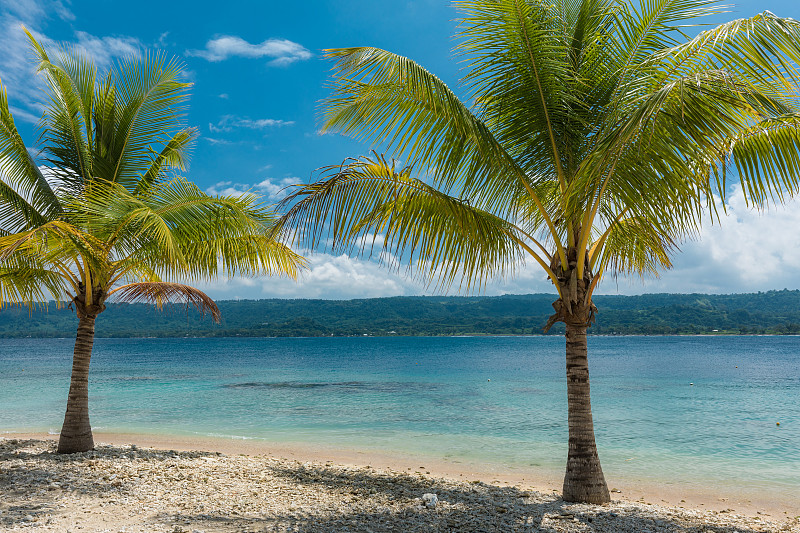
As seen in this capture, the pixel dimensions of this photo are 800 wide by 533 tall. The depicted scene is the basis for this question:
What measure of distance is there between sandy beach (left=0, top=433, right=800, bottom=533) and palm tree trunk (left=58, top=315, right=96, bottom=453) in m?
0.29

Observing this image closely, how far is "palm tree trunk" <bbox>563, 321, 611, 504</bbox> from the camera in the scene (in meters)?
6.30

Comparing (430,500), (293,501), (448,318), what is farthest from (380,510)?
(448,318)

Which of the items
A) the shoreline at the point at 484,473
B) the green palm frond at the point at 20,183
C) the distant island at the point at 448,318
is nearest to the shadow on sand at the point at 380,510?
the shoreline at the point at 484,473

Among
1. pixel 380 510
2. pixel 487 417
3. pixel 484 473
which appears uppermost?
pixel 380 510

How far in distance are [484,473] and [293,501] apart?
4.65 meters

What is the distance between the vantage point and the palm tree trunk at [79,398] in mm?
8742

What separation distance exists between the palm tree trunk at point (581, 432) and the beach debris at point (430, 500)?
1655 millimetres

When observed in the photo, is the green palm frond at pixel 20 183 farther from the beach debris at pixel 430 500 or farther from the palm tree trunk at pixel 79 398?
the beach debris at pixel 430 500

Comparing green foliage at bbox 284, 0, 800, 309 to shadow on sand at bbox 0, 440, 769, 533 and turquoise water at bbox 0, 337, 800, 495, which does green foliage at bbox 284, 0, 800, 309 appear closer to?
shadow on sand at bbox 0, 440, 769, 533

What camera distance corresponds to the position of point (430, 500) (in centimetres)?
641

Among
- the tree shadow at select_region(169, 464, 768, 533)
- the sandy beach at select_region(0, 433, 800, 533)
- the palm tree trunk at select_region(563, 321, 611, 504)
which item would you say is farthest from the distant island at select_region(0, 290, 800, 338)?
the palm tree trunk at select_region(563, 321, 611, 504)

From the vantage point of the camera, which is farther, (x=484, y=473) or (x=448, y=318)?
(x=448, y=318)

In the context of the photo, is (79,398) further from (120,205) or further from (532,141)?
(532,141)

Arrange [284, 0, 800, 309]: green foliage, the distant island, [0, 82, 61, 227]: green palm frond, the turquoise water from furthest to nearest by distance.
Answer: the distant island, the turquoise water, [0, 82, 61, 227]: green palm frond, [284, 0, 800, 309]: green foliage
